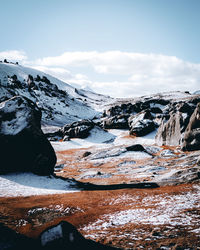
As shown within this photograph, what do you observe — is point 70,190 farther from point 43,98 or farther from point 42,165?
point 43,98

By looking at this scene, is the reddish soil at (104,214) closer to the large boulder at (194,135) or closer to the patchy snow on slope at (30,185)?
the patchy snow on slope at (30,185)

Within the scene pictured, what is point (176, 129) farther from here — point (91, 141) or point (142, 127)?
point (91, 141)

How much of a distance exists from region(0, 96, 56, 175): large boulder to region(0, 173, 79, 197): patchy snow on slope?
87cm

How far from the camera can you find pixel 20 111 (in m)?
18.0

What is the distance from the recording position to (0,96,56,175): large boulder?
53.9ft

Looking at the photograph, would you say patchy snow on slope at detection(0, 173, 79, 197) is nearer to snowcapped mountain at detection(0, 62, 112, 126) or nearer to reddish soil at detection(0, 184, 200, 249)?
reddish soil at detection(0, 184, 200, 249)

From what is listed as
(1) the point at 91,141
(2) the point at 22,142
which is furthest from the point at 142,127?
(2) the point at 22,142

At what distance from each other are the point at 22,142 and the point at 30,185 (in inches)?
159

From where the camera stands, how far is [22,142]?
16.8 meters

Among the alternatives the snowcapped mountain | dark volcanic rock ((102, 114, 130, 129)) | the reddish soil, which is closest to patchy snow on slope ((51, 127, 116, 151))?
dark volcanic rock ((102, 114, 130, 129))

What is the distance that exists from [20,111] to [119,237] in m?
15.1

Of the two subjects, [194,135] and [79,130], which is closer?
[194,135]

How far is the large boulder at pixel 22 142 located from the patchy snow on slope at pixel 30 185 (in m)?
0.87

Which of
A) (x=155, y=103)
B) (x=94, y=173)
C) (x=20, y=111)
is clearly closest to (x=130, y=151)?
(x=94, y=173)
